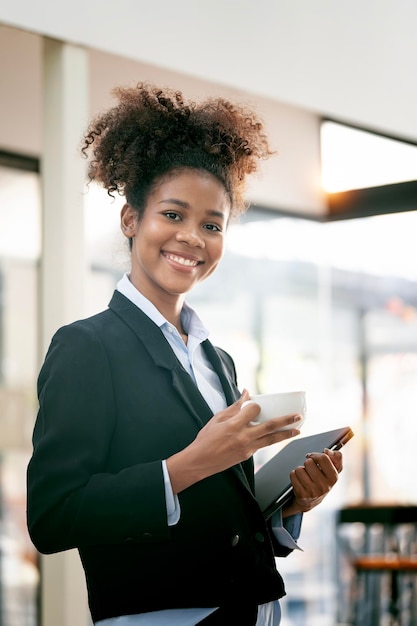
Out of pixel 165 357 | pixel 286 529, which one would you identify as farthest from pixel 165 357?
pixel 286 529

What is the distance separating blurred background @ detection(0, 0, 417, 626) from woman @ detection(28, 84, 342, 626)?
250 mm

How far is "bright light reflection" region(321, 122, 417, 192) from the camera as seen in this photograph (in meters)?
4.61

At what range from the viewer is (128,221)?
4.77 feet

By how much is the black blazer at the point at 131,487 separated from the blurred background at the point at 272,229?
0.37 metres

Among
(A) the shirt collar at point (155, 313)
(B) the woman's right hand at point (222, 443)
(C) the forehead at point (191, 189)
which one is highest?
(C) the forehead at point (191, 189)

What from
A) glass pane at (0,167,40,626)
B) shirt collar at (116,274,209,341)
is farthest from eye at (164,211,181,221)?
glass pane at (0,167,40,626)

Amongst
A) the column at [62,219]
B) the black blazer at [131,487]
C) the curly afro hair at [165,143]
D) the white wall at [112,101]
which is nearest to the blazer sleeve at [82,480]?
the black blazer at [131,487]

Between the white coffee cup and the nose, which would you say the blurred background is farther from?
the white coffee cup

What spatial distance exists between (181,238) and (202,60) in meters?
1.95

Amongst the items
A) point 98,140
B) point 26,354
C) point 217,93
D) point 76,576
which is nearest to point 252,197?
point 217,93

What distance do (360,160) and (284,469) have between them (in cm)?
361

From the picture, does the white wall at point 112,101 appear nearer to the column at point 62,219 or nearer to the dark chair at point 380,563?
the column at point 62,219

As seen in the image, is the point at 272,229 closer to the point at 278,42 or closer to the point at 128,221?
the point at 278,42

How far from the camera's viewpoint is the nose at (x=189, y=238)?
1.38 meters
